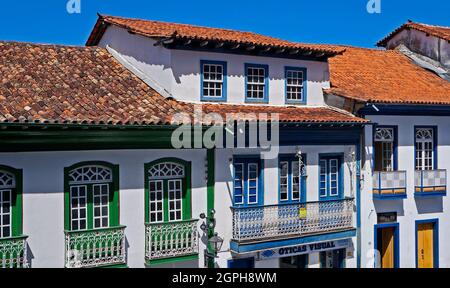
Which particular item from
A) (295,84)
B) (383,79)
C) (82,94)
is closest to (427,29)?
(383,79)

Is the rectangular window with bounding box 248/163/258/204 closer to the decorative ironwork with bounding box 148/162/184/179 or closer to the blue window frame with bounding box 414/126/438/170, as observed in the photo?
the decorative ironwork with bounding box 148/162/184/179

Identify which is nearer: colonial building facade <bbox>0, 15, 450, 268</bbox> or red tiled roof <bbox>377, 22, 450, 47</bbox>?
colonial building facade <bbox>0, 15, 450, 268</bbox>

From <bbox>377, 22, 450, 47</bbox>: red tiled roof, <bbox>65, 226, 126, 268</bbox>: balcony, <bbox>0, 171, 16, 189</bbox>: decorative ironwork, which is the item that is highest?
<bbox>377, 22, 450, 47</bbox>: red tiled roof

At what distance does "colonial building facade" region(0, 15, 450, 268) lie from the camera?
42.4ft

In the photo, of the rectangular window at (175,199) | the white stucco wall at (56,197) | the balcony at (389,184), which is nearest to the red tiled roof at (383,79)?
the balcony at (389,184)

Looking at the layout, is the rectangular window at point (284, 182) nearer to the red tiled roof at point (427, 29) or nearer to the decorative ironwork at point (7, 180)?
the decorative ironwork at point (7, 180)

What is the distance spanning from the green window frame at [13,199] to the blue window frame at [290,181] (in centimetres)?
684

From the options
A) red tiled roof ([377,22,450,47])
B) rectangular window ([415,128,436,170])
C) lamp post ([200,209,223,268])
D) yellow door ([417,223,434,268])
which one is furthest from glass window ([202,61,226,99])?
red tiled roof ([377,22,450,47])

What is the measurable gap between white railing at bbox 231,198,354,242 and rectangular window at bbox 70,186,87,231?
12.5 feet

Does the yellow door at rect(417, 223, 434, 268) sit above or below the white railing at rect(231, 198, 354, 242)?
below

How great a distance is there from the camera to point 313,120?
15758 mm

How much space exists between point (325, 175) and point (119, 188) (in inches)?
248

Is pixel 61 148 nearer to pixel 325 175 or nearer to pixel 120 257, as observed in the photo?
pixel 120 257

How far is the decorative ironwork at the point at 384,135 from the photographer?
59.3 feet
